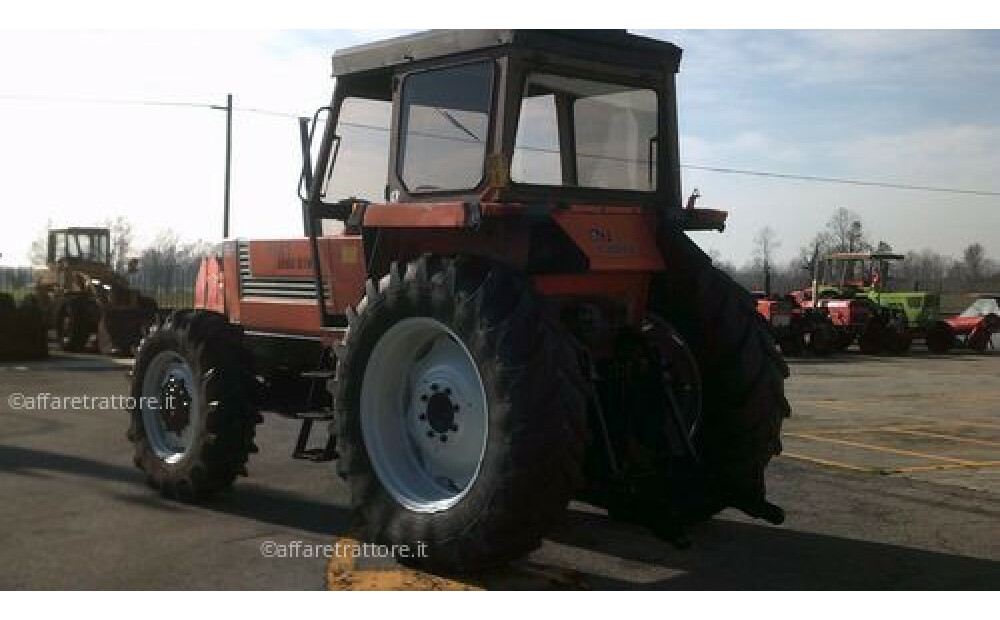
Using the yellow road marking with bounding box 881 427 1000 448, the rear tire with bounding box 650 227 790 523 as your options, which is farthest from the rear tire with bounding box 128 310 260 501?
the yellow road marking with bounding box 881 427 1000 448

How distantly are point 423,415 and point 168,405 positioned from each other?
266 centimetres

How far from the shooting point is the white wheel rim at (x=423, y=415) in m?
5.29

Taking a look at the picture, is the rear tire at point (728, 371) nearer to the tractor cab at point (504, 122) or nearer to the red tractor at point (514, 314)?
the red tractor at point (514, 314)

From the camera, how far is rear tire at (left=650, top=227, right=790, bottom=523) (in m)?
5.79

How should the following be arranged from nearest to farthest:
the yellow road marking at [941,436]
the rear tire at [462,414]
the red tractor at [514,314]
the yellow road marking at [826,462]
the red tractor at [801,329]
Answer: the rear tire at [462,414], the red tractor at [514,314], the yellow road marking at [826,462], the yellow road marking at [941,436], the red tractor at [801,329]

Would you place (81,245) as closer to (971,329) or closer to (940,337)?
(940,337)

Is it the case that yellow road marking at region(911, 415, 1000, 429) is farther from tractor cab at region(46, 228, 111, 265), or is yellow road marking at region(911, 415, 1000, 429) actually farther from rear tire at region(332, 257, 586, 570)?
tractor cab at region(46, 228, 111, 265)

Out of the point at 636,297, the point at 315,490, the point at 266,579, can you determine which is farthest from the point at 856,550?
the point at 315,490

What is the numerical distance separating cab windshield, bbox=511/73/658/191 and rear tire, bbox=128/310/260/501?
Result: 2.68 m

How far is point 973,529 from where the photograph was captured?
251 inches

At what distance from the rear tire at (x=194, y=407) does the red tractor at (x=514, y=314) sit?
0.03 m

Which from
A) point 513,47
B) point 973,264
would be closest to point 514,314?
point 513,47

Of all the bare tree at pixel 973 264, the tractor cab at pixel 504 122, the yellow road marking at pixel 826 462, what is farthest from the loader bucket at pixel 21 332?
the bare tree at pixel 973 264

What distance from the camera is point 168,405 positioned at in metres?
7.23
